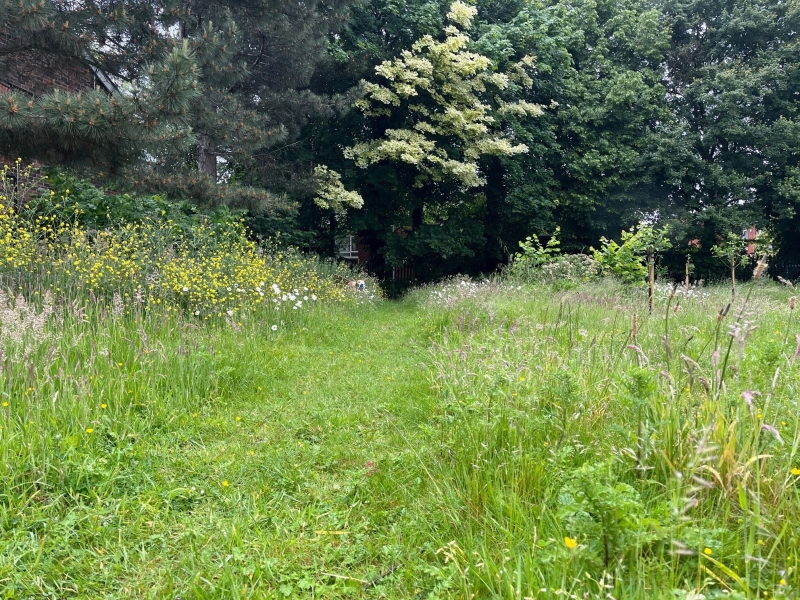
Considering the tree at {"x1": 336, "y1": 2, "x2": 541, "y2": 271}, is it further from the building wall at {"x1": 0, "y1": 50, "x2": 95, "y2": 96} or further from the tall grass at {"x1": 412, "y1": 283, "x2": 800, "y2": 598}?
the tall grass at {"x1": 412, "y1": 283, "x2": 800, "y2": 598}

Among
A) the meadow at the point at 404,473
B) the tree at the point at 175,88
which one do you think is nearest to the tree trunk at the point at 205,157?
the tree at the point at 175,88

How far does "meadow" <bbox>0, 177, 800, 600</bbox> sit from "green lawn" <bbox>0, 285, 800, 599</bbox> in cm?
1

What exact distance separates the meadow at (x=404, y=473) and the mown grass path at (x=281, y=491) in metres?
0.01

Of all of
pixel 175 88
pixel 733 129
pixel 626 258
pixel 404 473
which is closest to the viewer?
pixel 404 473

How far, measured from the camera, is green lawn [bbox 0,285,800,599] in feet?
5.16

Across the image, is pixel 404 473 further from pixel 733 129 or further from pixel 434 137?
pixel 733 129

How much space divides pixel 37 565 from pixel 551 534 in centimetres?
203

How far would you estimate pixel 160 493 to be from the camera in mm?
2637

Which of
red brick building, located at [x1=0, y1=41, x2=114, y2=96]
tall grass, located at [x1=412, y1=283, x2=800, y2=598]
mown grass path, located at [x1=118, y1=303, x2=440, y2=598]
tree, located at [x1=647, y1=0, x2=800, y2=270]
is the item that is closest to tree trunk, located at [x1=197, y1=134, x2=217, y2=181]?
red brick building, located at [x1=0, y1=41, x2=114, y2=96]

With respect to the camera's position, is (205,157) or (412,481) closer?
(412,481)

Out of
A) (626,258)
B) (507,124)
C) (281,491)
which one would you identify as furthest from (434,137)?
(281,491)

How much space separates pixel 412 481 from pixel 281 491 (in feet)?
2.31

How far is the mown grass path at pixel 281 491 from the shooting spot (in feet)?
6.57

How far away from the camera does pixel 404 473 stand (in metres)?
2.71
